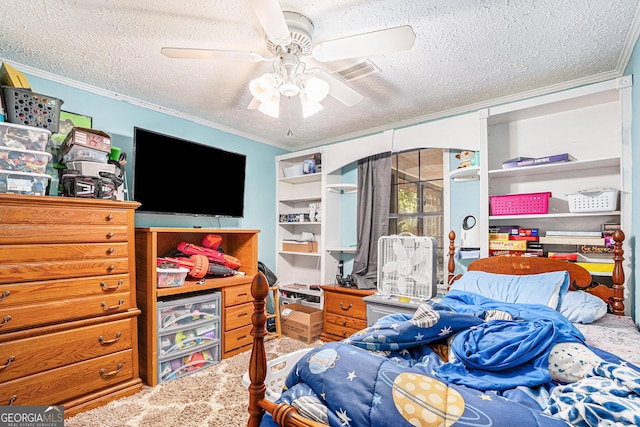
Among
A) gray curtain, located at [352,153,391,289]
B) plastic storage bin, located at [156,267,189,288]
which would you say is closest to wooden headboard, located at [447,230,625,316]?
gray curtain, located at [352,153,391,289]

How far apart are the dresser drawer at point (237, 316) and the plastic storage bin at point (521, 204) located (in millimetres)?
2414

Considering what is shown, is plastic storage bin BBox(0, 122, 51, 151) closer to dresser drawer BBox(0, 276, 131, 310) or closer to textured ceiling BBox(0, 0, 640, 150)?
textured ceiling BBox(0, 0, 640, 150)

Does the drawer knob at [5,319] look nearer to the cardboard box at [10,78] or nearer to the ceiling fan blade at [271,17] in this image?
the cardboard box at [10,78]

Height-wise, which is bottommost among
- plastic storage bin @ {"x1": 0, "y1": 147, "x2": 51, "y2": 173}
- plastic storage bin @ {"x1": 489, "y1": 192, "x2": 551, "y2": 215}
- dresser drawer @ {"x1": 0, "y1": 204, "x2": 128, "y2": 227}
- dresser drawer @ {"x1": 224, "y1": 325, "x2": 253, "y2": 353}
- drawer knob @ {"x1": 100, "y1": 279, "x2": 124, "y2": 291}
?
dresser drawer @ {"x1": 224, "y1": 325, "x2": 253, "y2": 353}

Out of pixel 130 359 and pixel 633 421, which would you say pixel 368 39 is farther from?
pixel 130 359

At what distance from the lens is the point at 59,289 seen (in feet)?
6.63

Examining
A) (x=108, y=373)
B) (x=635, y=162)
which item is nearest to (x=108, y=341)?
(x=108, y=373)

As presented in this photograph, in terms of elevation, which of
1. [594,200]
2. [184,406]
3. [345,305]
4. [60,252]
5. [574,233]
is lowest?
[184,406]

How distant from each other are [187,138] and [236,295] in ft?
5.67

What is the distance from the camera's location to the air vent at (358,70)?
222cm

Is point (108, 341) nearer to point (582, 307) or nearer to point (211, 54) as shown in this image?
point (211, 54)

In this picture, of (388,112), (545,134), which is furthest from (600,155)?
(388,112)

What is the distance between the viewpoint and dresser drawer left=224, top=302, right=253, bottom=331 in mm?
2938

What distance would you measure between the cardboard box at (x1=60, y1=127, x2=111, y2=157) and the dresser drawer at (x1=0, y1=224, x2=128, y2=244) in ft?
1.91
